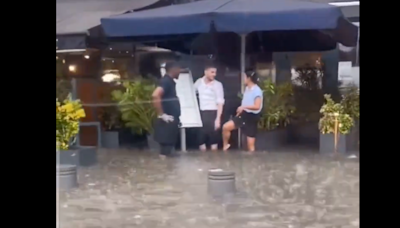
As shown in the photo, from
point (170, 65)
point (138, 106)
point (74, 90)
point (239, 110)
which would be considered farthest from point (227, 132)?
point (74, 90)

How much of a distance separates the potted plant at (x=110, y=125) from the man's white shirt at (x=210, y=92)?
1027mm

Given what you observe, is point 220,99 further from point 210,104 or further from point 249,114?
point 249,114

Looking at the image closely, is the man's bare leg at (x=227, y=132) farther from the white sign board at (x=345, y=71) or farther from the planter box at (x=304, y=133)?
the white sign board at (x=345, y=71)

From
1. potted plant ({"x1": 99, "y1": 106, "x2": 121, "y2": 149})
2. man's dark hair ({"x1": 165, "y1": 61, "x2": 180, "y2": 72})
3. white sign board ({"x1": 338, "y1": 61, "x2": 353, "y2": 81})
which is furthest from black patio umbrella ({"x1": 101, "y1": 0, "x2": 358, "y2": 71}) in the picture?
potted plant ({"x1": 99, "y1": 106, "x2": 121, "y2": 149})

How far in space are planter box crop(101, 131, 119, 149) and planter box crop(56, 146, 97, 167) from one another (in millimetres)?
474

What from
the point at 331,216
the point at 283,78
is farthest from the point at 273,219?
the point at 283,78

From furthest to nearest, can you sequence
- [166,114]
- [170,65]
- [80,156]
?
[166,114], [170,65], [80,156]

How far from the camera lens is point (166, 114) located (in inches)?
240

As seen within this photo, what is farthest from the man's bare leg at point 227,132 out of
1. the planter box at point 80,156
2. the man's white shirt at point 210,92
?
the planter box at point 80,156

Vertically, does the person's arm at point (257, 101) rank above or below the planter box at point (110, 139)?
above

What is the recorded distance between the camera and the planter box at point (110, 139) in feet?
20.6

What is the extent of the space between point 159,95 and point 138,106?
28cm
